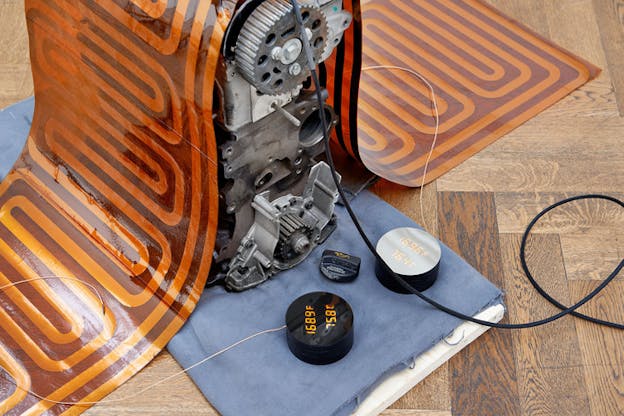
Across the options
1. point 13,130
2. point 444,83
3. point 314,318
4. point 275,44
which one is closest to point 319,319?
point 314,318

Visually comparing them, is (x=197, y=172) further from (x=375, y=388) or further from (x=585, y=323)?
(x=585, y=323)

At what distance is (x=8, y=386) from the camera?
1837mm

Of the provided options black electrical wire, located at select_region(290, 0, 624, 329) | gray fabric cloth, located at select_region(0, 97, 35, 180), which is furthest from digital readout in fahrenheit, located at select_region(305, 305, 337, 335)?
gray fabric cloth, located at select_region(0, 97, 35, 180)

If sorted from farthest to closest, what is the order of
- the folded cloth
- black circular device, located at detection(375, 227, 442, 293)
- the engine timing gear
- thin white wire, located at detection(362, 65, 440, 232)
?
thin white wire, located at detection(362, 65, 440, 232) → black circular device, located at detection(375, 227, 442, 293) → the folded cloth → the engine timing gear

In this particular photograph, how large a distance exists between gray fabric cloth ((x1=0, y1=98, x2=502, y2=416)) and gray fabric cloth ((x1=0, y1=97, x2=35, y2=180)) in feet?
2.26

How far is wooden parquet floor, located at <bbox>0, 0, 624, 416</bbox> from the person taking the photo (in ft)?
6.08

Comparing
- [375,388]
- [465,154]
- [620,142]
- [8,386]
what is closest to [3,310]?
[8,386]

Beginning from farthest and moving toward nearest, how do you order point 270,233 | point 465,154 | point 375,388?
point 465,154, point 270,233, point 375,388

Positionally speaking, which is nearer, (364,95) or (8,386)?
(8,386)

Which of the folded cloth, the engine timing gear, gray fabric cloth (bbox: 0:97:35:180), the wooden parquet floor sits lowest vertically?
the wooden parquet floor

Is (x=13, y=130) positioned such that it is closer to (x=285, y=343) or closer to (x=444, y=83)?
(x=285, y=343)

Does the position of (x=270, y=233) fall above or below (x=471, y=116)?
above

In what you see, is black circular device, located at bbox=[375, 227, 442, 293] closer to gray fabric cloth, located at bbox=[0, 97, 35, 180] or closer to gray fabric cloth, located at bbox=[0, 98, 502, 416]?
gray fabric cloth, located at bbox=[0, 98, 502, 416]

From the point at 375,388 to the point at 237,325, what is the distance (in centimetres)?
32
